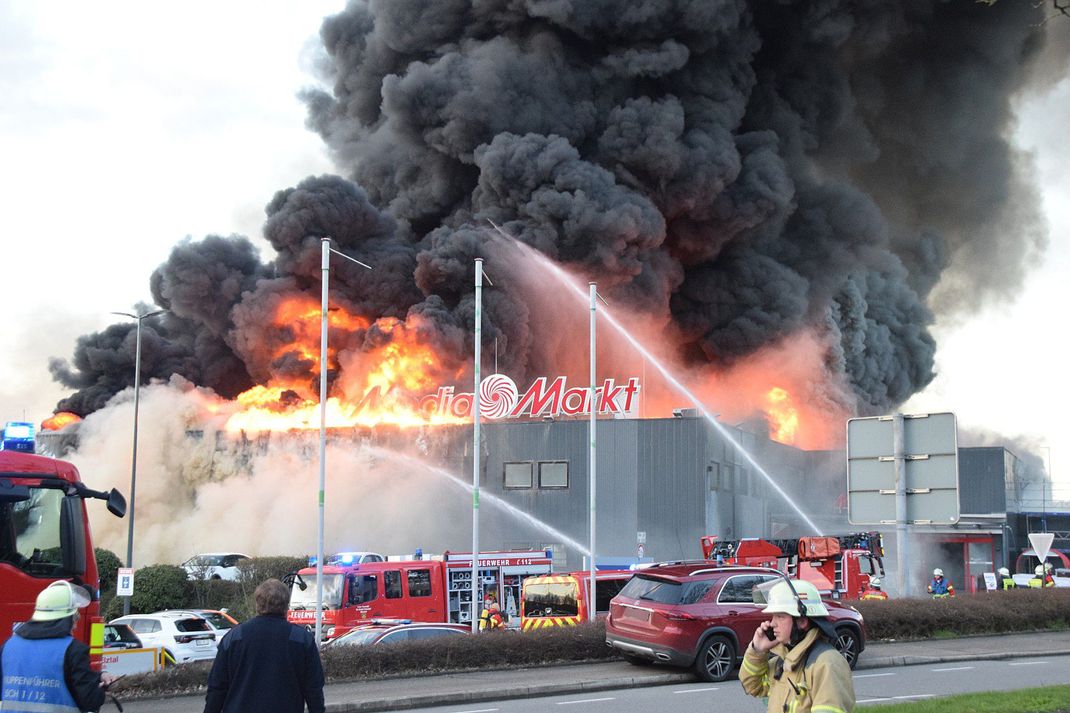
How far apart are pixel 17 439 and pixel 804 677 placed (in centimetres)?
905

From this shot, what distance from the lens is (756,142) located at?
5872cm

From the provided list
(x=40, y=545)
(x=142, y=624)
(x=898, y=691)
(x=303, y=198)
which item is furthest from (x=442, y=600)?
(x=303, y=198)

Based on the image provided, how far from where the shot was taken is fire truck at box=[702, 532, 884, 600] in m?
24.0

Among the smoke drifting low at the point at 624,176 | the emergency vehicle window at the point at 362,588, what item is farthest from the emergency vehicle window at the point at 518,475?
the emergency vehicle window at the point at 362,588

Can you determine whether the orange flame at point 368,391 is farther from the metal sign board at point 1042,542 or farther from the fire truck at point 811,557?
the metal sign board at point 1042,542

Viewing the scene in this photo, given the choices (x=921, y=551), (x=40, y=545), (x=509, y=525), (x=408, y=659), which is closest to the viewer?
(x=40, y=545)

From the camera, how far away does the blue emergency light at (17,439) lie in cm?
1182

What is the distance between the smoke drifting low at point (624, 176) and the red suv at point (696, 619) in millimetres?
32600

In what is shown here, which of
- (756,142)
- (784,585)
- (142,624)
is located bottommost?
(142,624)

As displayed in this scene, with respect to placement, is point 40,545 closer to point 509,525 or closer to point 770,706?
point 770,706

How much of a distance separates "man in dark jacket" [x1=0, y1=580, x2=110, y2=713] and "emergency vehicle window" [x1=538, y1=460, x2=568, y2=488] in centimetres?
3838

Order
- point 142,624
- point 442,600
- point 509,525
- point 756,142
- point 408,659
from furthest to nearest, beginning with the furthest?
point 756,142
point 509,525
point 442,600
point 142,624
point 408,659

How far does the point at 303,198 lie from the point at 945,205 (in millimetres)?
42039

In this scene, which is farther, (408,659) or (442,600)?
(442,600)
